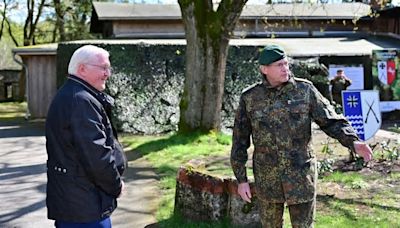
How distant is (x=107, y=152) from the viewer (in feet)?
11.0

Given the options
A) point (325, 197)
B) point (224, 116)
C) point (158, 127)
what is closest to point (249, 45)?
point (224, 116)

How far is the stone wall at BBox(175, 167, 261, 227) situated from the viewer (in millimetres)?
5641

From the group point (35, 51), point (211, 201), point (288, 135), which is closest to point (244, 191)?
point (288, 135)

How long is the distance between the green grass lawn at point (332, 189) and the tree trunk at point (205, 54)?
82cm

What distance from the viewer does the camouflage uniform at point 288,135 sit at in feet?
12.8

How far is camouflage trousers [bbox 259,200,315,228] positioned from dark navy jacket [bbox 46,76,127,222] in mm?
1239

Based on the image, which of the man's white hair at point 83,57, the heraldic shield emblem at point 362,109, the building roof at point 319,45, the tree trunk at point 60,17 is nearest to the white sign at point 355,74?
the building roof at point 319,45

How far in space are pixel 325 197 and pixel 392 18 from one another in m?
17.9

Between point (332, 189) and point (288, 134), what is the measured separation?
12.4ft

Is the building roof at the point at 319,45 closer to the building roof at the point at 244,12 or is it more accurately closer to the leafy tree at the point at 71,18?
the building roof at the point at 244,12

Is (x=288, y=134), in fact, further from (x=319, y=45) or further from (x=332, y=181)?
(x=319, y=45)

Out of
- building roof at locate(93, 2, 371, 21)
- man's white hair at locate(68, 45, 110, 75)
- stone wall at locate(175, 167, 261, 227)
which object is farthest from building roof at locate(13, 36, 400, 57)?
man's white hair at locate(68, 45, 110, 75)

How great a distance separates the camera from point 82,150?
10.8 ft

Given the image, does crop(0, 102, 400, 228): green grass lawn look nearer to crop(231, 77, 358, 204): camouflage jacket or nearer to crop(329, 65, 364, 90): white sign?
crop(231, 77, 358, 204): camouflage jacket
